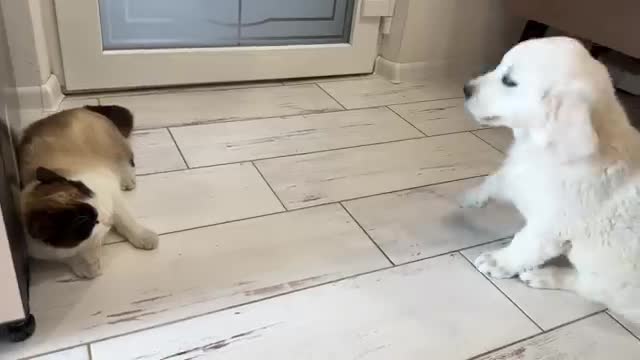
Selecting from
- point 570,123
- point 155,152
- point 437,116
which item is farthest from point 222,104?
point 570,123

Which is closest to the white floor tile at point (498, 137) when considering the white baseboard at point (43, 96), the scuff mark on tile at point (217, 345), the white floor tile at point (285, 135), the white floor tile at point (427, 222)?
the white floor tile at point (285, 135)

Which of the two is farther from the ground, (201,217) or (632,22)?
(632,22)

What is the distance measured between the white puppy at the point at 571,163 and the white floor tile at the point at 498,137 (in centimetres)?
65

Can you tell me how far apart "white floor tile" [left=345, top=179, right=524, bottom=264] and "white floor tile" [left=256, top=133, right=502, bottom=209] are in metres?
0.06

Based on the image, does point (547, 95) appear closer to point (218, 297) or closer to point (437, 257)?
point (437, 257)

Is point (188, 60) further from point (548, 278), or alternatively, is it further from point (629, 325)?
point (629, 325)

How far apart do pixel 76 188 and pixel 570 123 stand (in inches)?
35.2

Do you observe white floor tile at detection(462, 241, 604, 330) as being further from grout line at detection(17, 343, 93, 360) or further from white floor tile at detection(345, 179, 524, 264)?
grout line at detection(17, 343, 93, 360)

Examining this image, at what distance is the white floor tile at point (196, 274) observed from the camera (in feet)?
3.47

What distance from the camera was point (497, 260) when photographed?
4.23ft

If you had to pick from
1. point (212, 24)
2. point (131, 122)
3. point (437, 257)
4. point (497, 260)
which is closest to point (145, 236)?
point (131, 122)

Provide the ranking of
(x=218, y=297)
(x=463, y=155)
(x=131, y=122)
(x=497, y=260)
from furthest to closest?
(x=463, y=155) → (x=131, y=122) → (x=497, y=260) → (x=218, y=297)

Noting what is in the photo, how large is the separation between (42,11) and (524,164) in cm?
137

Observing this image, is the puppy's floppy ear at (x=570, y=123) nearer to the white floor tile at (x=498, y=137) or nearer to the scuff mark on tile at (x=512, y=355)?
the scuff mark on tile at (x=512, y=355)
